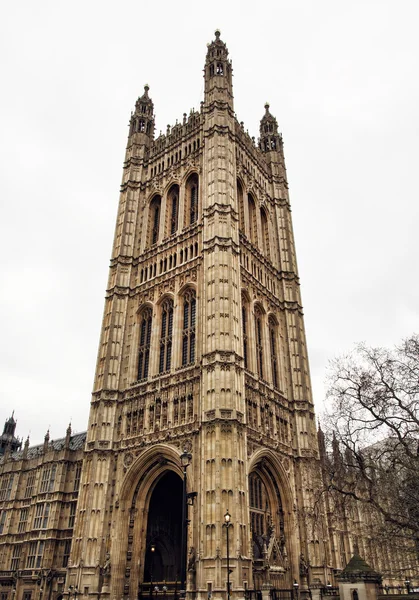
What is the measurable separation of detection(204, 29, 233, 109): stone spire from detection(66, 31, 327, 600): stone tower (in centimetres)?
19

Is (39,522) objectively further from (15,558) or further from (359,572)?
(359,572)

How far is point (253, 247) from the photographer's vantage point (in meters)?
41.4

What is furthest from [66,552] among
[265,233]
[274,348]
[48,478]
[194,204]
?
[265,233]

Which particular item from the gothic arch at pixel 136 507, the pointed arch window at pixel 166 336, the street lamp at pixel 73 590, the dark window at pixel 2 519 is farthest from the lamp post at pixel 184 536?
the dark window at pixel 2 519

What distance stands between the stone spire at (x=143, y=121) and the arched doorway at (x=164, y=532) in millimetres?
33775

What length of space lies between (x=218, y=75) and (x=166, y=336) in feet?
86.1

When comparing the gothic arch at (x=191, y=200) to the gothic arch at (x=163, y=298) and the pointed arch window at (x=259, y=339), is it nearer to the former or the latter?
the gothic arch at (x=163, y=298)

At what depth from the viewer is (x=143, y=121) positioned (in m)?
52.6

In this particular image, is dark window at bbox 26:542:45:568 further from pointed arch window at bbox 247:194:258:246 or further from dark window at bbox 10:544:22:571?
pointed arch window at bbox 247:194:258:246

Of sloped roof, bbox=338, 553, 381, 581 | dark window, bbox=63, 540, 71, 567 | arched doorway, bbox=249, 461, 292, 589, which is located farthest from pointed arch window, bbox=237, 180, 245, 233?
dark window, bbox=63, 540, 71, 567

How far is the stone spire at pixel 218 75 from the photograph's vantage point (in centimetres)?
4500

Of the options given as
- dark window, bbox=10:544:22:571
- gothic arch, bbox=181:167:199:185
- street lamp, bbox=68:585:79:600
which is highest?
gothic arch, bbox=181:167:199:185

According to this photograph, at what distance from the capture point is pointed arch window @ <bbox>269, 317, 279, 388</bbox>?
39025 millimetres

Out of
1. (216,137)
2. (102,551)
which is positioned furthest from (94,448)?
(216,137)
